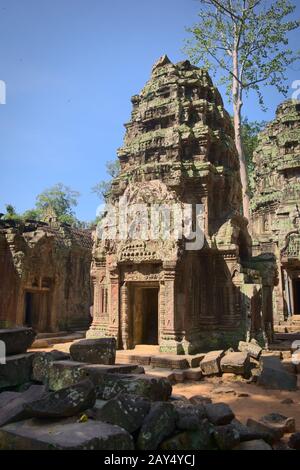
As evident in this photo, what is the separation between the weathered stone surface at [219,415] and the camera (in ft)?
13.7

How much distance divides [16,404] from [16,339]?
182 centimetres

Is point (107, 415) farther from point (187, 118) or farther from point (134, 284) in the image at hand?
point (187, 118)

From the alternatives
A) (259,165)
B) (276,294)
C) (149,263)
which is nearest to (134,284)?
(149,263)

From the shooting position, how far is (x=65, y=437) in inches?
122

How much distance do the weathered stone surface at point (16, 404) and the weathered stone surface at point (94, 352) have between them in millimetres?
892

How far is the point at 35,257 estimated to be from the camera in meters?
16.3

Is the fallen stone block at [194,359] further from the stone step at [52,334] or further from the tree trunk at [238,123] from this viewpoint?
the tree trunk at [238,123]

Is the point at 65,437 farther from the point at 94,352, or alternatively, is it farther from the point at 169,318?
the point at 169,318

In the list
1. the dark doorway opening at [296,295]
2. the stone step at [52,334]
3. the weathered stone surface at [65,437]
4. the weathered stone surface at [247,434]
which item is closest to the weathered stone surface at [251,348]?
the weathered stone surface at [247,434]

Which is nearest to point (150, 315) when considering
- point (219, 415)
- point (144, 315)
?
point (144, 315)

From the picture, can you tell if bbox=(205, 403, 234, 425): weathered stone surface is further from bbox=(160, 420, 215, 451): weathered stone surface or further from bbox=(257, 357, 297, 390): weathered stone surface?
bbox=(257, 357, 297, 390): weathered stone surface

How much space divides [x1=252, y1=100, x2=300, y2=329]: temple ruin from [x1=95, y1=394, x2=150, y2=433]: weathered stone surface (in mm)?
16672
